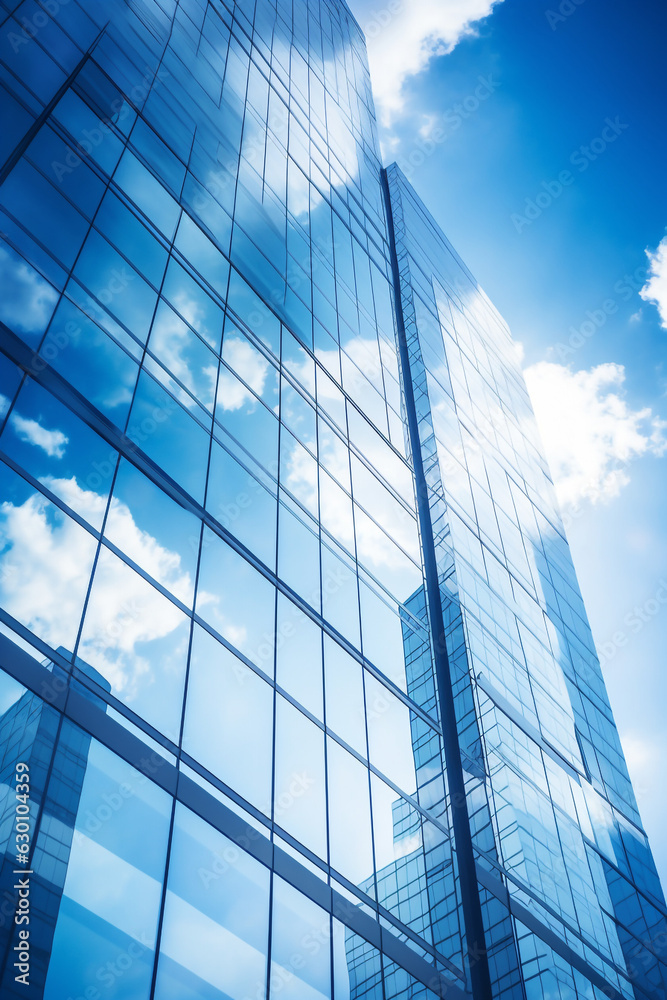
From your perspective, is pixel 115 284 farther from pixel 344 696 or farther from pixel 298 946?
pixel 298 946

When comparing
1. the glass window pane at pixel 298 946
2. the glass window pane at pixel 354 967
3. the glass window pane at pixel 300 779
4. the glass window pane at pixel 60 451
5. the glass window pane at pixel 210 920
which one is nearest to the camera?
the glass window pane at pixel 210 920

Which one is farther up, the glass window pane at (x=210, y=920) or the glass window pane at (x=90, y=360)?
the glass window pane at (x=90, y=360)

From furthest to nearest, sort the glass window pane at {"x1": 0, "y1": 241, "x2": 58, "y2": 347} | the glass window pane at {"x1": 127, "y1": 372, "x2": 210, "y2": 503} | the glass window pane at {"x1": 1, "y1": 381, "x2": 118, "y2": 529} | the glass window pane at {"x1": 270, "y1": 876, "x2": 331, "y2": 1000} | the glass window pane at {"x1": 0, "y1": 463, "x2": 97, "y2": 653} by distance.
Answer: the glass window pane at {"x1": 127, "y1": 372, "x2": 210, "y2": 503}
the glass window pane at {"x1": 0, "y1": 241, "x2": 58, "y2": 347}
the glass window pane at {"x1": 1, "y1": 381, "x2": 118, "y2": 529}
the glass window pane at {"x1": 270, "y1": 876, "x2": 331, "y2": 1000}
the glass window pane at {"x1": 0, "y1": 463, "x2": 97, "y2": 653}

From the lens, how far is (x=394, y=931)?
12516mm

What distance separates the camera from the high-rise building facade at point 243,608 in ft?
28.9

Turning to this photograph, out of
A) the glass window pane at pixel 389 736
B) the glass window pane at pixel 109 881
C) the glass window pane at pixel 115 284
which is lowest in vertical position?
the glass window pane at pixel 109 881

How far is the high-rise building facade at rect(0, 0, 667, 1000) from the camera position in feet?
28.9

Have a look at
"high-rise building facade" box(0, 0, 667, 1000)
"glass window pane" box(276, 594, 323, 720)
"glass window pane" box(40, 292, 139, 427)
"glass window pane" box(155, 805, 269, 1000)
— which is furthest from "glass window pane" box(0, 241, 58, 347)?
"glass window pane" box(155, 805, 269, 1000)

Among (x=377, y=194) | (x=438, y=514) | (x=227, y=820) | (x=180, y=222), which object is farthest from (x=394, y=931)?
(x=377, y=194)

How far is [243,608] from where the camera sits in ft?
41.6

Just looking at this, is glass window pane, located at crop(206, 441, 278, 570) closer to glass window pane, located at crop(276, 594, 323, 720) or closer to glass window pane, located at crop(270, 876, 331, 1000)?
glass window pane, located at crop(276, 594, 323, 720)

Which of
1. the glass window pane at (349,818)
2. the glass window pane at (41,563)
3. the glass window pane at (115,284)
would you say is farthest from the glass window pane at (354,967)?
the glass window pane at (115,284)

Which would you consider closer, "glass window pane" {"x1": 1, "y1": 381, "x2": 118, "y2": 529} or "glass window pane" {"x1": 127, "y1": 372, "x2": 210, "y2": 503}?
"glass window pane" {"x1": 1, "y1": 381, "x2": 118, "y2": 529}

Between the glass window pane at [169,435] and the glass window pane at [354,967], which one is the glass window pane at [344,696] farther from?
the glass window pane at [169,435]
